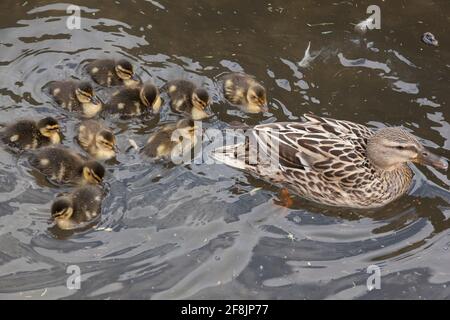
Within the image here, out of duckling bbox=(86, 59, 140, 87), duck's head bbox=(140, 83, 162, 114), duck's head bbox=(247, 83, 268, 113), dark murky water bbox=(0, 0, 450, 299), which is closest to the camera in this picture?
dark murky water bbox=(0, 0, 450, 299)

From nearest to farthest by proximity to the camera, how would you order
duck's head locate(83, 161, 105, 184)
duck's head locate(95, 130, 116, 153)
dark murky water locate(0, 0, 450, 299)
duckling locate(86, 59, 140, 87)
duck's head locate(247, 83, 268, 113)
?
dark murky water locate(0, 0, 450, 299) < duck's head locate(83, 161, 105, 184) < duck's head locate(95, 130, 116, 153) < duck's head locate(247, 83, 268, 113) < duckling locate(86, 59, 140, 87)

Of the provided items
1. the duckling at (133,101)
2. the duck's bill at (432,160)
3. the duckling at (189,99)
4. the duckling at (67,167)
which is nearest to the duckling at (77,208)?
the duckling at (67,167)

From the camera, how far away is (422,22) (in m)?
5.54

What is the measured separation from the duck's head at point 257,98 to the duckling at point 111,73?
0.78 metres

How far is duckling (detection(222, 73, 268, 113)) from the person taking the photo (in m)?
4.62

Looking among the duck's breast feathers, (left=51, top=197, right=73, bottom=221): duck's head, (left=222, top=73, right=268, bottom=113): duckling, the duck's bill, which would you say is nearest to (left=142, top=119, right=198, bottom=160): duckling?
the duck's breast feathers

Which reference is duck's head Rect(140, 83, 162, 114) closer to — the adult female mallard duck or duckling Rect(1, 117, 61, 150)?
duckling Rect(1, 117, 61, 150)

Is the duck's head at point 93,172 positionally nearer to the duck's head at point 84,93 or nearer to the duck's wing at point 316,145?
the duck's head at point 84,93

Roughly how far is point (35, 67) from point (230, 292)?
7.42 ft

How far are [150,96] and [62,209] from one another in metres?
1.05

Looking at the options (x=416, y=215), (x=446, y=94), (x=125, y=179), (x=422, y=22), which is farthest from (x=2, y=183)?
(x=422, y=22)

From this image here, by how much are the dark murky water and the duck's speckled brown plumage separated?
0.30ft
